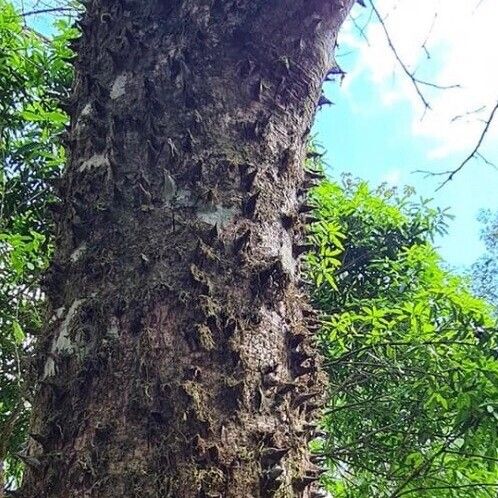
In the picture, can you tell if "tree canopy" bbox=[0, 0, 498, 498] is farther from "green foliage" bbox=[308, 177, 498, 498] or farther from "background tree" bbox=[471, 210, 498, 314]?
"background tree" bbox=[471, 210, 498, 314]

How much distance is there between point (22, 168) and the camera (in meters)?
2.82

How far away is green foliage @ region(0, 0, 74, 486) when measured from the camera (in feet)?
8.37

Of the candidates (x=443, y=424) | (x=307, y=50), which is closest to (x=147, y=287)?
(x=307, y=50)

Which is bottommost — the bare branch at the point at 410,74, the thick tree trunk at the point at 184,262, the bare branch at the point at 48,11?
the thick tree trunk at the point at 184,262

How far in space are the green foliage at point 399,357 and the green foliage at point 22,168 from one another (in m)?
1.11

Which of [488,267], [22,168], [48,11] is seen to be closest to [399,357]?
[22,168]

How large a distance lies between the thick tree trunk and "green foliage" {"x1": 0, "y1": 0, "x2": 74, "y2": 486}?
1.58m

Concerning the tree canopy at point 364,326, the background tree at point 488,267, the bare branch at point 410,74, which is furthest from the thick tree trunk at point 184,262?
the background tree at point 488,267

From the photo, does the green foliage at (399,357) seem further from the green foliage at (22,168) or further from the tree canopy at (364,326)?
the green foliage at (22,168)

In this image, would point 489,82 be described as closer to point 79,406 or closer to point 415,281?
point 79,406

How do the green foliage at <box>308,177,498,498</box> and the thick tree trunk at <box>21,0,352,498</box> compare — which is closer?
the thick tree trunk at <box>21,0,352,498</box>

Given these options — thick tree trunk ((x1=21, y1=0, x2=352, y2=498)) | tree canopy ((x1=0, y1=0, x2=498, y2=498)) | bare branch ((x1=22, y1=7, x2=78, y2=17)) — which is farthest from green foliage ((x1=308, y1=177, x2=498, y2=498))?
bare branch ((x1=22, y1=7, x2=78, y2=17))

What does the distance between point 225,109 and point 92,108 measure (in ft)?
0.68

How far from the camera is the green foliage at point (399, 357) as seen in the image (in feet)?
6.90
